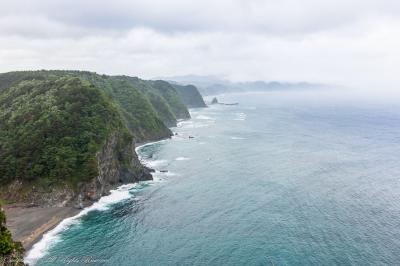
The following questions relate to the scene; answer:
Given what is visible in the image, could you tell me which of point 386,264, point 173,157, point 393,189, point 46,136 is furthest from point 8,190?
point 393,189

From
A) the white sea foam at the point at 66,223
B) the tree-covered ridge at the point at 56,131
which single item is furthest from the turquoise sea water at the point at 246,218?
the tree-covered ridge at the point at 56,131

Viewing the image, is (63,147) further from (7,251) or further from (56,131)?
(7,251)

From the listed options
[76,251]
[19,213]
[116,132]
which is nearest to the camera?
[76,251]

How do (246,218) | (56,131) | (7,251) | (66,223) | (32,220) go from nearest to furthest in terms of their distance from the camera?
1. (7,251)
2. (32,220)
3. (246,218)
4. (66,223)
5. (56,131)

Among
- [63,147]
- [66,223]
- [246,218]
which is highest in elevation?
[63,147]

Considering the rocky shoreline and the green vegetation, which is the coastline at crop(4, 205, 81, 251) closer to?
the rocky shoreline

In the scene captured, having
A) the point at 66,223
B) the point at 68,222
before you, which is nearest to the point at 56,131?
the point at 68,222

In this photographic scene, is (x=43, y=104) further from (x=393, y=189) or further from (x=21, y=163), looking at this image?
(x=393, y=189)
